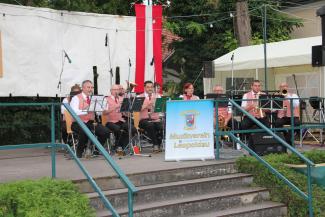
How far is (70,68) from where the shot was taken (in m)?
12.4

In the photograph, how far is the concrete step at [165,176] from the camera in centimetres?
735

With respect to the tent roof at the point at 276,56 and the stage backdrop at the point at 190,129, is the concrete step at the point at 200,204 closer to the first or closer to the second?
the stage backdrop at the point at 190,129

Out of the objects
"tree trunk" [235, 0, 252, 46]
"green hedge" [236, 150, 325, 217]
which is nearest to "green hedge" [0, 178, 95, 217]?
"green hedge" [236, 150, 325, 217]

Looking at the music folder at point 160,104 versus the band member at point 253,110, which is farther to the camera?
the band member at point 253,110

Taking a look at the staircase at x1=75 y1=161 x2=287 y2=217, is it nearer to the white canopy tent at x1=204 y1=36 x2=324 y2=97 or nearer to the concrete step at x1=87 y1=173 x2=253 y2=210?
the concrete step at x1=87 y1=173 x2=253 y2=210

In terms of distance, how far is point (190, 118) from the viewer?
9.51m

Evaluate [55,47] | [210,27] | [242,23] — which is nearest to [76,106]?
[55,47]

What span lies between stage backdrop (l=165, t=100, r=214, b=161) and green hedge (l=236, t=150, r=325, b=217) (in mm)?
761

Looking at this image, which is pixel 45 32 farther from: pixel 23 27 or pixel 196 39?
pixel 196 39

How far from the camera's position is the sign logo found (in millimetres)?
9469

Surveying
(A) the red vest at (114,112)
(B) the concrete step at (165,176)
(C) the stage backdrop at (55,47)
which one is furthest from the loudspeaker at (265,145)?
(C) the stage backdrop at (55,47)

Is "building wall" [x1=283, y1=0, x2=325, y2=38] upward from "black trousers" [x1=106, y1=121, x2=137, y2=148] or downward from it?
upward

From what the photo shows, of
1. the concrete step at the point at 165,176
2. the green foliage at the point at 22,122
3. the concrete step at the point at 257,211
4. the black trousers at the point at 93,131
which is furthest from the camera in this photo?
the green foliage at the point at 22,122

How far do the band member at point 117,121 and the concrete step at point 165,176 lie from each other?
2.52 metres
